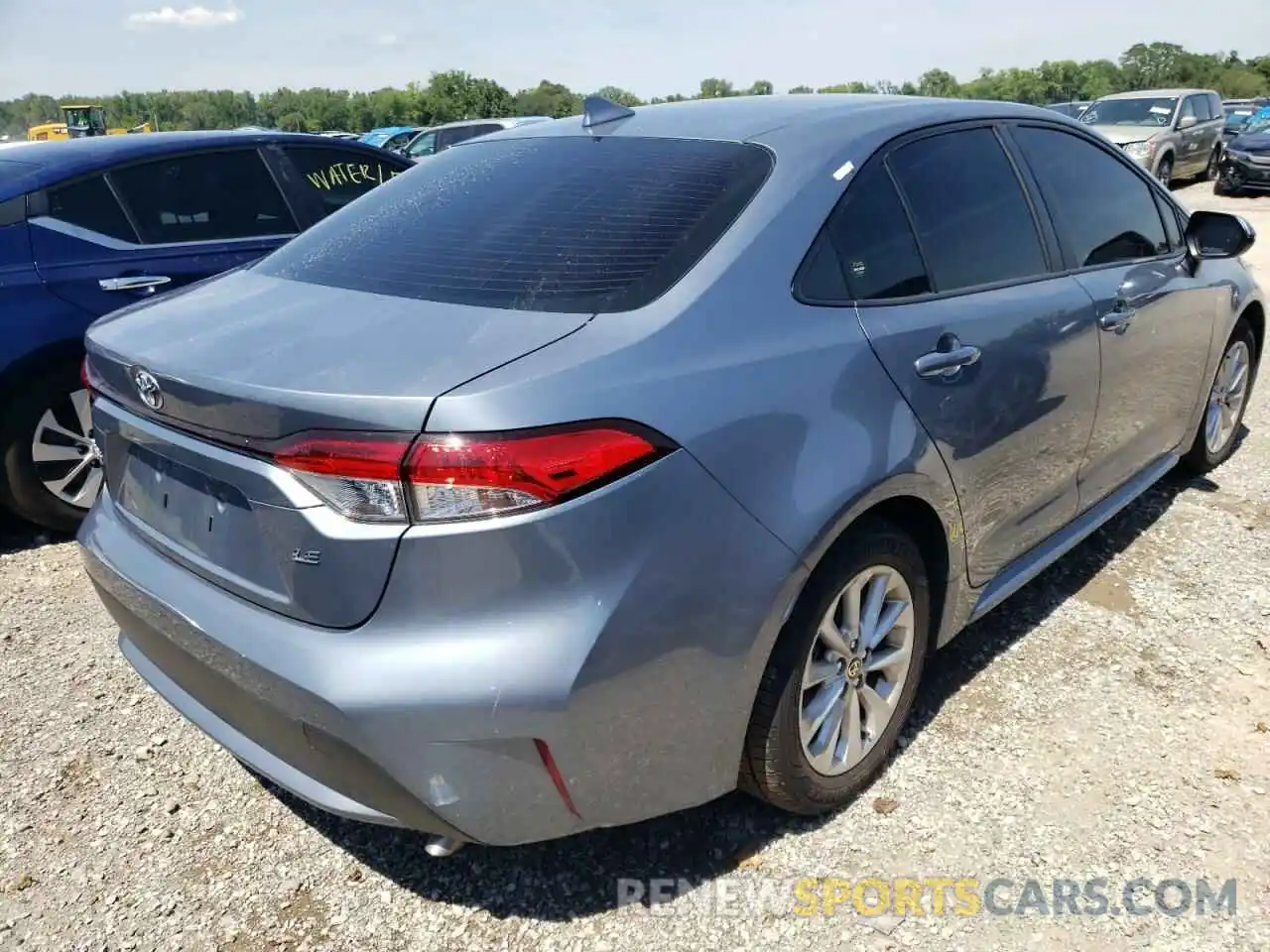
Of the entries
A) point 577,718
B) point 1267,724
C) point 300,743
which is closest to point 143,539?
point 300,743

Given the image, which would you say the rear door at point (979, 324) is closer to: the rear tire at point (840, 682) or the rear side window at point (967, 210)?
the rear side window at point (967, 210)

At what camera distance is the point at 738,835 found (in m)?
2.42

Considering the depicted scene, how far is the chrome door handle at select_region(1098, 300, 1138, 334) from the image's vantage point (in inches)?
123

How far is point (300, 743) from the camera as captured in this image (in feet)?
6.21

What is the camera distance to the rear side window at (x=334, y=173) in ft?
16.8

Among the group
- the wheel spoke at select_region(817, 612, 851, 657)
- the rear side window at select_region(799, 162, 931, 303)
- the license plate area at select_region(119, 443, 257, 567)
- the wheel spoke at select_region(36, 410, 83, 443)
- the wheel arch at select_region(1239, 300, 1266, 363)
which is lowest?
the wheel spoke at select_region(817, 612, 851, 657)

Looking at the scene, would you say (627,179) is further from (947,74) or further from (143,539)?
(947,74)

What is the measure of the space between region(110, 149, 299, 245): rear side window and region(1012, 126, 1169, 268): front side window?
11.5 feet

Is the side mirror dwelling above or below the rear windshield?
below

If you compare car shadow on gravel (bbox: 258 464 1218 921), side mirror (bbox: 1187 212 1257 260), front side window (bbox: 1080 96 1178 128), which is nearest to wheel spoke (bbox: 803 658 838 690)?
car shadow on gravel (bbox: 258 464 1218 921)

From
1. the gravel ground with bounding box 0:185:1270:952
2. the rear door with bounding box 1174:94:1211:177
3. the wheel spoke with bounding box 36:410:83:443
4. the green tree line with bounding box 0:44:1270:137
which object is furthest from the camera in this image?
the green tree line with bounding box 0:44:1270:137

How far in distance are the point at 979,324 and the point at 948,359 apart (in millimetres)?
225

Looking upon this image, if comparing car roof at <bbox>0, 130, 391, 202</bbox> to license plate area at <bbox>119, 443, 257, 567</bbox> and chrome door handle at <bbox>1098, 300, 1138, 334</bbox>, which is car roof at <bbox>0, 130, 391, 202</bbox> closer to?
license plate area at <bbox>119, 443, 257, 567</bbox>

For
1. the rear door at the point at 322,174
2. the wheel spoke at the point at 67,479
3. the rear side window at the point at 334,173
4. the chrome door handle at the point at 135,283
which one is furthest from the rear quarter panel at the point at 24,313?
the rear side window at the point at 334,173
